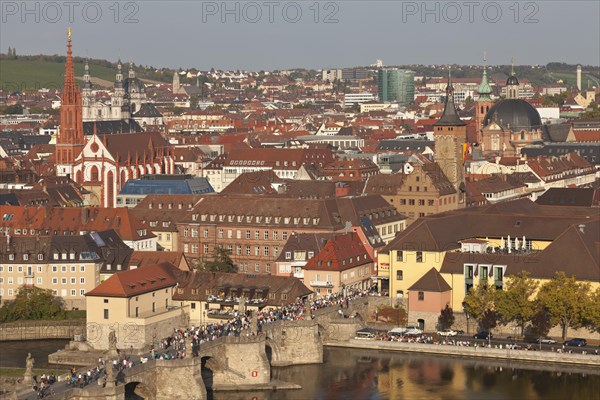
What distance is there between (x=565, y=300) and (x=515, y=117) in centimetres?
8155

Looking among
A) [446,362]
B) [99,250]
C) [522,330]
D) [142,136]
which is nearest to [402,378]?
[446,362]

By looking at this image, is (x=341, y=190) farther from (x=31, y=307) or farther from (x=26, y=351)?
(x=26, y=351)

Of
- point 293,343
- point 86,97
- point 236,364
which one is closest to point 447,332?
point 293,343

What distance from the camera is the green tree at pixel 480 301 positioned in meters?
68.2

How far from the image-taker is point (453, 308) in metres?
70.7

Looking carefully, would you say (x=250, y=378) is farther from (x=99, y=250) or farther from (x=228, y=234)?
(x=228, y=234)

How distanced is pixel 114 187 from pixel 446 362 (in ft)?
180

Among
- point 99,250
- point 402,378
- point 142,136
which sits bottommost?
point 402,378

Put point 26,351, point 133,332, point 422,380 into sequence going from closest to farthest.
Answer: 1. point 422,380
2. point 133,332
3. point 26,351

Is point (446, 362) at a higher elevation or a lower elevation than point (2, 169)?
lower

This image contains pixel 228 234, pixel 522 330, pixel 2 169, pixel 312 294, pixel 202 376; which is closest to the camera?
pixel 202 376

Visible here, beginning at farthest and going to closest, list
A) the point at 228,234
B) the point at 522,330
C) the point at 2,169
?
the point at 2,169, the point at 228,234, the point at 522,330

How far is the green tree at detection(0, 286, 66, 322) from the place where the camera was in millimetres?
73312

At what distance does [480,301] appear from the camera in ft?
224
